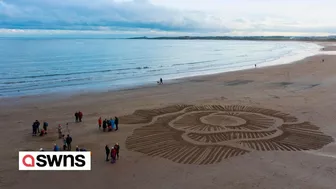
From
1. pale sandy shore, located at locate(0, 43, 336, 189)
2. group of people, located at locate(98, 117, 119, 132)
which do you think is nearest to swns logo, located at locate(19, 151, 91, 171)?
pale sandy shore, located at locate(0, 43, 336, 189)

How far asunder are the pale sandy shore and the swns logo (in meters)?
0.41

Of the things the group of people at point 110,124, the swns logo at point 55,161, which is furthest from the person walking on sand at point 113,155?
the group of people at point 110,124

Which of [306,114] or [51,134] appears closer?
[51,134]

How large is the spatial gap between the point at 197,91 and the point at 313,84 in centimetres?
1427

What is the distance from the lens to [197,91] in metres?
36.1

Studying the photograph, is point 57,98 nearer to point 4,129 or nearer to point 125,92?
point 125,92

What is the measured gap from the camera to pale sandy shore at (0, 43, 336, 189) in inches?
533

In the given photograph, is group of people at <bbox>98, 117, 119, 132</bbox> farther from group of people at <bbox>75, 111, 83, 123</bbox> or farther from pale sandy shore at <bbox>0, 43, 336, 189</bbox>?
group of people at <bbox>75, 111, 83, 123</bbox>

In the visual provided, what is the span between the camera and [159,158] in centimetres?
1619

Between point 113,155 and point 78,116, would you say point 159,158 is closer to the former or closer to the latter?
point 113,155

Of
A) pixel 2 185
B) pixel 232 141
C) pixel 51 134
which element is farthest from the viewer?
pixel 51 134

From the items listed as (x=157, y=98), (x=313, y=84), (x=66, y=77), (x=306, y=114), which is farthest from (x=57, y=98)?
(x=313, y=84)

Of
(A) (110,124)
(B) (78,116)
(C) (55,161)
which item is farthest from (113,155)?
(B) (78,116)

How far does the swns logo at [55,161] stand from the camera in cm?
1472
